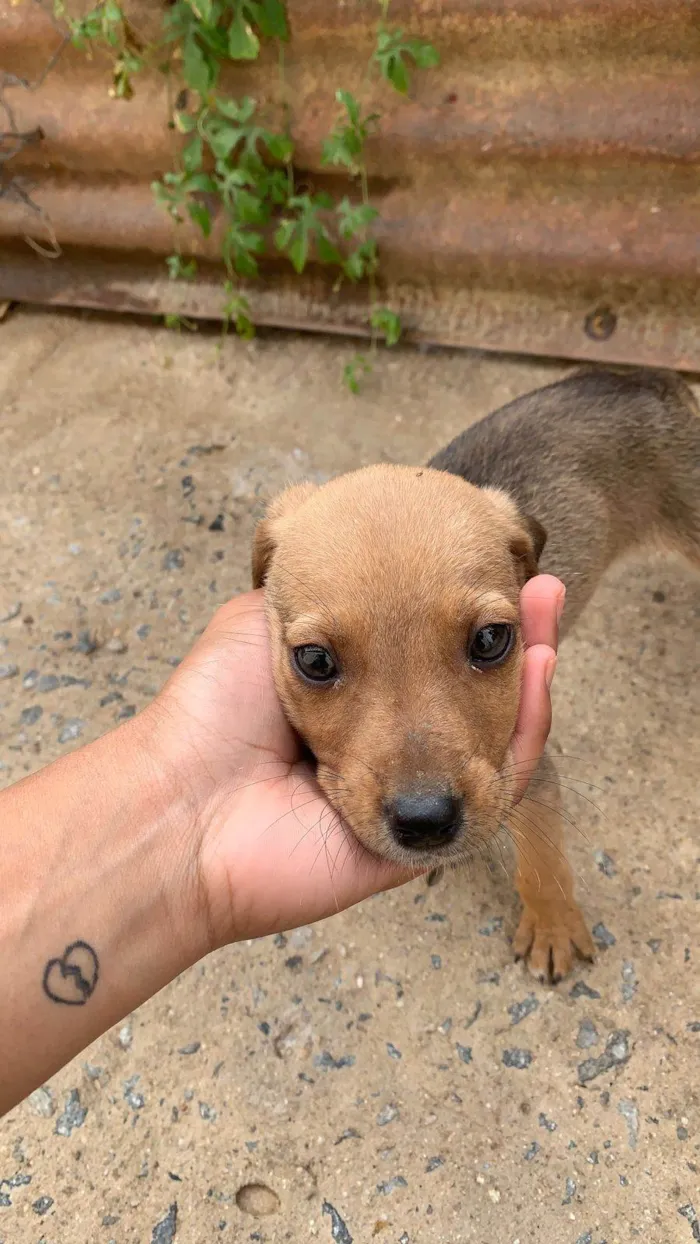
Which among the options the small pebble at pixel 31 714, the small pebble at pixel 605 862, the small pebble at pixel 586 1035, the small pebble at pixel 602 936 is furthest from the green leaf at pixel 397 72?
the small pebble at pixel 586 1035

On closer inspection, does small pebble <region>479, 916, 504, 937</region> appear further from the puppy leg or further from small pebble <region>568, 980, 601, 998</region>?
small pebble <region>568, 980, 601, 998</region>

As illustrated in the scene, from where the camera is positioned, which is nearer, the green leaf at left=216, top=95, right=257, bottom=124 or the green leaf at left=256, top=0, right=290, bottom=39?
the green leaf at left=256, top=0, right=290, bottom=39

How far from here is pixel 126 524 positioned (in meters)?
5.05

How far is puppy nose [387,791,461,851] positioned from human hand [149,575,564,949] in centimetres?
28

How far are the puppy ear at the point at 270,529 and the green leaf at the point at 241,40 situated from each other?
8.57 ft

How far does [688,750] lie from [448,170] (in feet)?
10.9

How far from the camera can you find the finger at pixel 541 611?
2785 mm

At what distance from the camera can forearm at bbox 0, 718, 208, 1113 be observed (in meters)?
2.19

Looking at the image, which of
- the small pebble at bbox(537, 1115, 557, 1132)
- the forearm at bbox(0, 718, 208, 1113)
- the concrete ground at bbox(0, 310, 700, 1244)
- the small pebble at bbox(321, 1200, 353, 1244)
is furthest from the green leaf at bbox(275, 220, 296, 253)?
the small pebble at bbox(321, 1200, 353, 1244)

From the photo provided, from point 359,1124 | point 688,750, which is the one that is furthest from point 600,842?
point 359,1124

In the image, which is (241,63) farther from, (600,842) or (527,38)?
(600,842)

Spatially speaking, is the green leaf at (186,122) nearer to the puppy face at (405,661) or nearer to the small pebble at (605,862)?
the puppy face at (405,661)

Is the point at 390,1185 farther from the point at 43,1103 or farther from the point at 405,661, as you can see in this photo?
the point at 405,661

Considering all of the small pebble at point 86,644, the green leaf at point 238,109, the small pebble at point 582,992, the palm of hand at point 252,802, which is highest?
the green leaf at point 238,109
